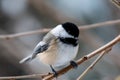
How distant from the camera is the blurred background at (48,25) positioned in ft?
6.68

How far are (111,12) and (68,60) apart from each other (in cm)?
119

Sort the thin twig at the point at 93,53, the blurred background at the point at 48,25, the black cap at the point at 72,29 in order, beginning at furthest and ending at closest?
the blurred background at the point at 48,25
the black cap at the point at 72,29
the thin twig at the point at 93,53

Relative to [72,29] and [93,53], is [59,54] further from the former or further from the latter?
[93,53]

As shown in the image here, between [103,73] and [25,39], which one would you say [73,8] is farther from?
[103,73]

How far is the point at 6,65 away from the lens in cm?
313

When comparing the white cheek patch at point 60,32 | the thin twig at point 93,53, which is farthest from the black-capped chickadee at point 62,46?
the thin twig at point 93,53

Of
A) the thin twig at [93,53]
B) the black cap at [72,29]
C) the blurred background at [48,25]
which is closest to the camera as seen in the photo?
the thin twig at [93,53]

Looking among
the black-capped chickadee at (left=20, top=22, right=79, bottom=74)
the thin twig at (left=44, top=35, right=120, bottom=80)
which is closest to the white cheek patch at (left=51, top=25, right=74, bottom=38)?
the black-capped chickadee at (left=20, top=22, right=79, bottom=74)

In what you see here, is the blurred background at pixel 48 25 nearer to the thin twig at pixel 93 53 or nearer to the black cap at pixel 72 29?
the black cap at pixel 72 29

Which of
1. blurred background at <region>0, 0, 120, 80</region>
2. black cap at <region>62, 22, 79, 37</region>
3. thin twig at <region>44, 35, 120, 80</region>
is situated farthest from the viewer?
blurred background at <region>0, 0, 120, 80</region>

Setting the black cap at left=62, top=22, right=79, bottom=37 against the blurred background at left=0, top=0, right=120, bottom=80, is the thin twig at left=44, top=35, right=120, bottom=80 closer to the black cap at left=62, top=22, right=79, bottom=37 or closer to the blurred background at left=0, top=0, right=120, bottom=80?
the black cap at left=62, top=22, right=79, bottom=37

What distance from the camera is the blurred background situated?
6.68 ft

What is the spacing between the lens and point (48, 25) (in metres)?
3.31

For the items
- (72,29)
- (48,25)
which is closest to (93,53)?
(72,29)
